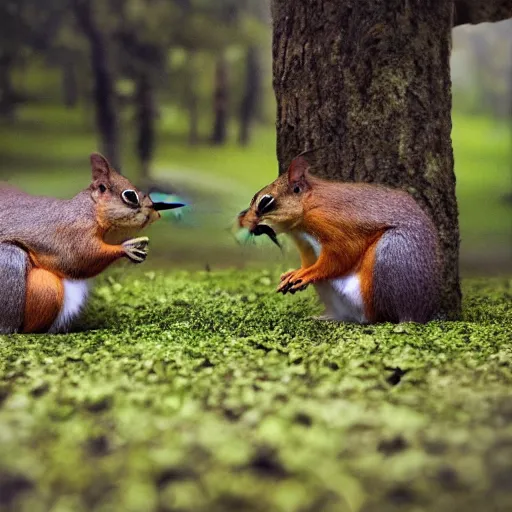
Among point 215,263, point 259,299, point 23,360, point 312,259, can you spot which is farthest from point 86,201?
point 215,263

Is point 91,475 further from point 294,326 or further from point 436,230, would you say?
point 436,230

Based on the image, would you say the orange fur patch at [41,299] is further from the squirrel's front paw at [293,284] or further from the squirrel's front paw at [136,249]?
the squirrel's front paw at [293,284]

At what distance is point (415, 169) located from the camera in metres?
3.08

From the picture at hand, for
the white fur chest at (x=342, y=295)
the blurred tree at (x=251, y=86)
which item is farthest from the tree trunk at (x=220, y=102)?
the white fur chest at (x=342, y=295)

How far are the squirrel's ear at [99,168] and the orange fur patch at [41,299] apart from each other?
1.56ft

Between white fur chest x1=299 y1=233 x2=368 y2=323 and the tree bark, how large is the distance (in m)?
1.54

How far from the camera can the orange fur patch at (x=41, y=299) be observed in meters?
2.77

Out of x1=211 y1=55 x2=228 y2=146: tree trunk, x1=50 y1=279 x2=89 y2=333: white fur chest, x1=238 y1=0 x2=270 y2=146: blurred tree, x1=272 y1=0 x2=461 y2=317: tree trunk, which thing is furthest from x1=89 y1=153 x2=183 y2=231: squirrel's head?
x1=211 y1=55 x2=228 y2=146: tree trunk

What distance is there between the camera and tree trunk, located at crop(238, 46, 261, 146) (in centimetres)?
616

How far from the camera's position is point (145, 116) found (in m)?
6.05

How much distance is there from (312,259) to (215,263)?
2193 mm

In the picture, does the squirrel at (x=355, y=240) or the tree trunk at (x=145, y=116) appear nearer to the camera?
the squirrel at (x=355, y=240)

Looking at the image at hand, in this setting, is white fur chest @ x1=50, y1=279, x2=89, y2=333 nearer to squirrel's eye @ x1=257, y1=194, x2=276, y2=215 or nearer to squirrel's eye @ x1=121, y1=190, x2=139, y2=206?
squirrel's eye @ x1=121, y1=190, x2=139, y2=206

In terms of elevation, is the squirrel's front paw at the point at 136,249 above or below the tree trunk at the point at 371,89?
below
